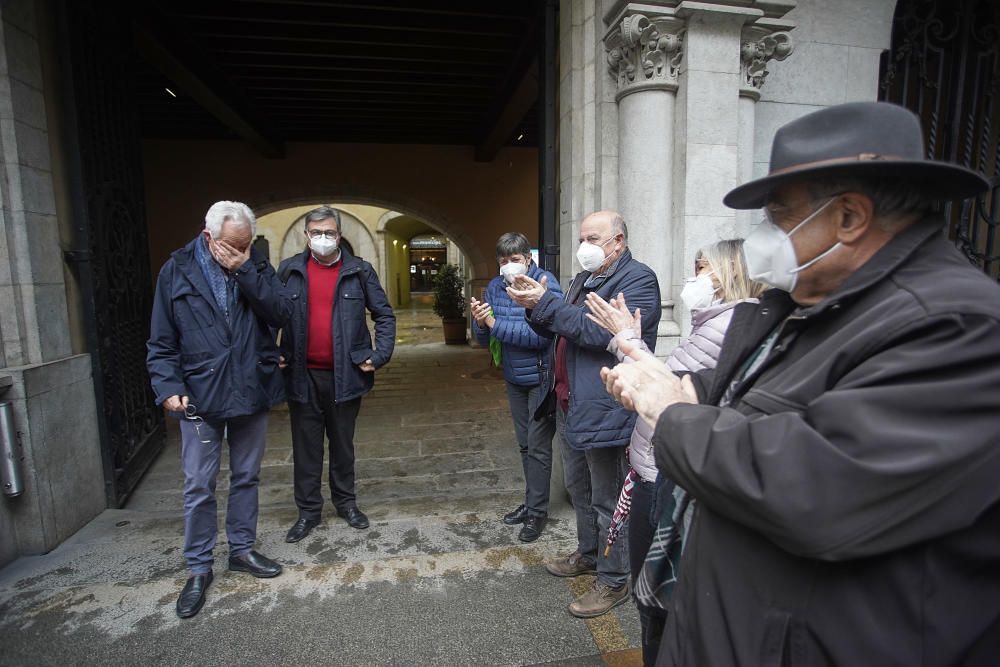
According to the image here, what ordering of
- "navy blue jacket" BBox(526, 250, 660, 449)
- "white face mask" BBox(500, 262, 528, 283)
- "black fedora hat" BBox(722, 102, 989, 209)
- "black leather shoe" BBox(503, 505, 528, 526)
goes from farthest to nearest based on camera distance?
"black leather shoe" BBox(503, 505, 528, 526) < "white face mask" BBox(500, 262, 528, 283) < "navy blue jacket" BBox(526, 250, 660, 449) < "black fedora hat" BBox(722, 102, 989, 209)

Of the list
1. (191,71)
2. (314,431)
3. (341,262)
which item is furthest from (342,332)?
(191,71)

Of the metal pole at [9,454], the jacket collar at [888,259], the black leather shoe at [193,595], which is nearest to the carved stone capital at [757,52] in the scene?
the jacket collar at [888,259]

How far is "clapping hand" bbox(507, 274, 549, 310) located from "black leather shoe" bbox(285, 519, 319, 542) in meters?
2.00

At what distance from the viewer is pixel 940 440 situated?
0.81 m

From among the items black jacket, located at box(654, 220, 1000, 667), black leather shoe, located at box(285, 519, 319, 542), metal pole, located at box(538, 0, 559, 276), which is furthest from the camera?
metal pole, located at box(538, 0, 559, 276)

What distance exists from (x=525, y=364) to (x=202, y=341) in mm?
1703

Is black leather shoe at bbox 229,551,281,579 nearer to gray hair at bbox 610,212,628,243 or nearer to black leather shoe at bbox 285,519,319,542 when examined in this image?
black leather shoe at bbox 285,519,319,542

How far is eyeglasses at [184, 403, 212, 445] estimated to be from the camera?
262 centimetres

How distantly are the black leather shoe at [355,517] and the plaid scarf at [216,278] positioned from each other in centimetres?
148

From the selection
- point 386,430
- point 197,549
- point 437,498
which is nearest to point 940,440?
point 197,549

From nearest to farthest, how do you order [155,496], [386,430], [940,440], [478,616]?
[940,440], [478,616], [155,496], [386,430]

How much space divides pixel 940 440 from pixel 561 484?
3.04m

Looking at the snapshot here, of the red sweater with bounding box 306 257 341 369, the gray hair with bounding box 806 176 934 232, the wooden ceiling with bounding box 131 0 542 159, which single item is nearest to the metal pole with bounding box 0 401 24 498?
the red sweater with bounding box 306 257 341 369

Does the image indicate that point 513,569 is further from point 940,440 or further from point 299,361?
point 940,440
